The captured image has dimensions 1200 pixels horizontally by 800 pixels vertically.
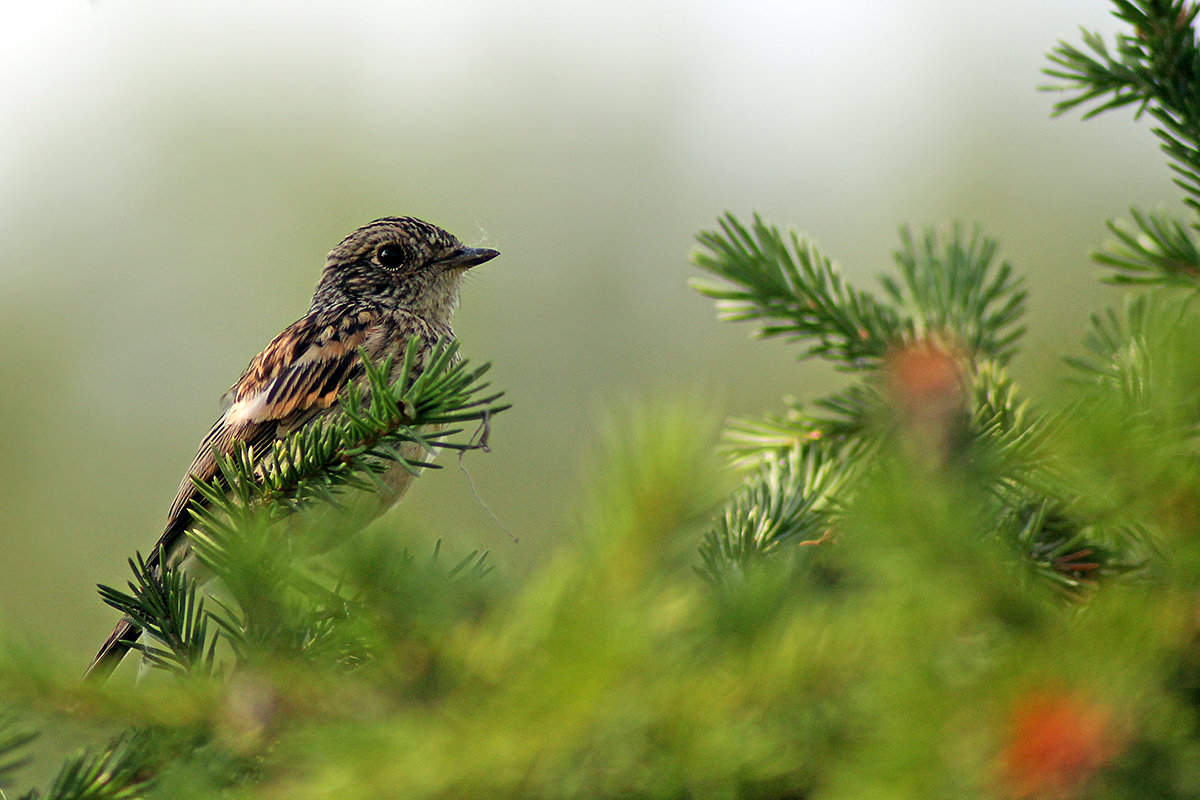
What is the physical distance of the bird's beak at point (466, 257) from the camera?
5.12 meters

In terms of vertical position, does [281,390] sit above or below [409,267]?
below

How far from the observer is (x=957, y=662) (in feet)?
3.34

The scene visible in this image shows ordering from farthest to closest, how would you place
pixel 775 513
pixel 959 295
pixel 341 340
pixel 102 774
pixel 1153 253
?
pixel 341 340
pixel 959 295
pixel 775 513
pixel 1153 253
pixel 102 774

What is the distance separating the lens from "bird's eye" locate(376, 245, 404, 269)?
5.38 meters

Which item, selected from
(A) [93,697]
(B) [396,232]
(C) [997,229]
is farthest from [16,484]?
(A) [93,697]

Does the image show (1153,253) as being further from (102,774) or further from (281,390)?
(281,390)

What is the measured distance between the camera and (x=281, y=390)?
13.8 ft

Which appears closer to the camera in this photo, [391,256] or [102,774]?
[102,774]

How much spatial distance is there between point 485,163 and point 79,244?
8.41m

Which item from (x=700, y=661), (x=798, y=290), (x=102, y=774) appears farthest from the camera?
A: (x=798, y=290)

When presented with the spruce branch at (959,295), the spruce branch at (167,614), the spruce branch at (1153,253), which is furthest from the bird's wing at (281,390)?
the spruce branch at (1153,253)

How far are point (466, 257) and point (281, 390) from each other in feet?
4.41

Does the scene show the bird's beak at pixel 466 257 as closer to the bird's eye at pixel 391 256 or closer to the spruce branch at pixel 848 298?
the bird's eye at pixel 391 256

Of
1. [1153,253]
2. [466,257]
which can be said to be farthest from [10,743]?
[466,257]
